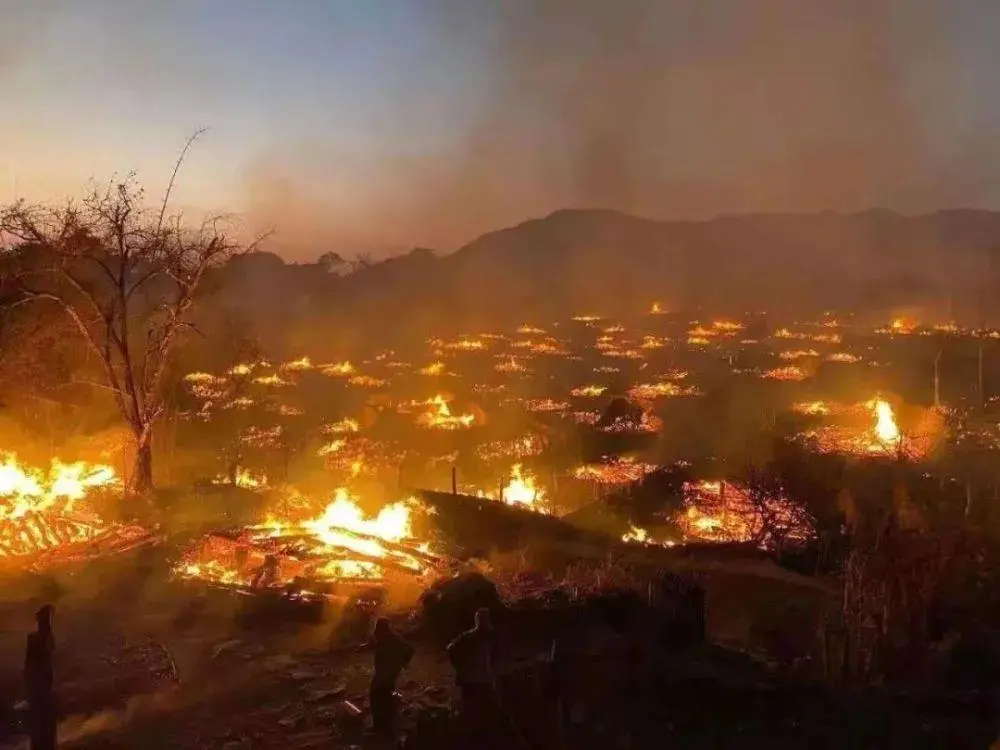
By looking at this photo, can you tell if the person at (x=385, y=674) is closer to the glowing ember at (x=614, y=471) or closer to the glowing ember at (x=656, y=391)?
the glowing ember at (x=614, y=471)

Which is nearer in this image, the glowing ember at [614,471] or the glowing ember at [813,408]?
the glowing ember at [614,471]

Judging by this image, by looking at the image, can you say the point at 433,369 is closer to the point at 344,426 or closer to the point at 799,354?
the point at 344,426

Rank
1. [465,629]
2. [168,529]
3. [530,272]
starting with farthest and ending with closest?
1. [530,272]
2. [168,529]
3. [465,629]

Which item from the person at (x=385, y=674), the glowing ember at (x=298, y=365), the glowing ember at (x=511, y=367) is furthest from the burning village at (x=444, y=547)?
the glowing ember at (x=511, y=367)

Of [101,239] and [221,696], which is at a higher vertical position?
[101,239]

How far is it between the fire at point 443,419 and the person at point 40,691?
25.0 metres

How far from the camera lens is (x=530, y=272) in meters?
102

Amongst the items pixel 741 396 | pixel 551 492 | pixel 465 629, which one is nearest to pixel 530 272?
pixel 741 396

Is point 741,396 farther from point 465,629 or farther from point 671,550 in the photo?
point 465,629

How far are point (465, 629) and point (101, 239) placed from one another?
42.3ft

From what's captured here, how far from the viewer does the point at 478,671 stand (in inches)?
338

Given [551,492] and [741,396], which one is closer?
[551,492]

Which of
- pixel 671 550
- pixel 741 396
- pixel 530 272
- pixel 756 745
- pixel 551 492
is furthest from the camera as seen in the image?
pixel 530 272

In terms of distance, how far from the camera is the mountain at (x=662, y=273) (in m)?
74.0
